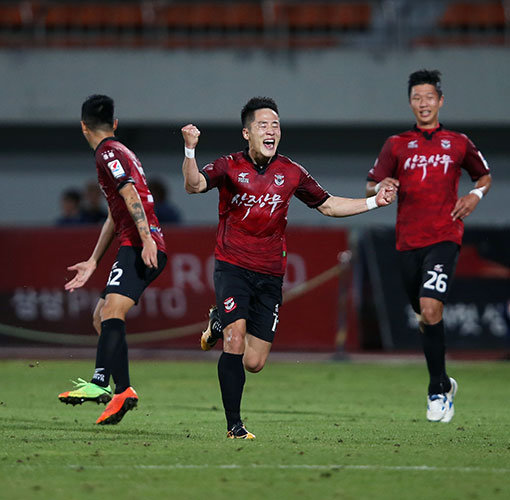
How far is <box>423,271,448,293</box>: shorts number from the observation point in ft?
29.6

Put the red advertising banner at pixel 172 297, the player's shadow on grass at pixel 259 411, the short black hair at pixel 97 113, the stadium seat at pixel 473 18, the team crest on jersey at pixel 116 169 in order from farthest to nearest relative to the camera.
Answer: the stadium seat at pixel 473 18, the red advertising banner at pixel 172 297, the player's shadow on grass at pixel 259 411, the short black hair at pixel 97 113, the team crest on jersey at pixel 116 169

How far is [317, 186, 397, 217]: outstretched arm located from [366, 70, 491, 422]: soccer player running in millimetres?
620

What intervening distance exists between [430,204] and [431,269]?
556 millimetres

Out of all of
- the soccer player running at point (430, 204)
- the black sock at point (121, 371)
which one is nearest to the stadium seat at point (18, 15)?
the soccer player running at point (430, 204)

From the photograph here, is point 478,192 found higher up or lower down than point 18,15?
lower down

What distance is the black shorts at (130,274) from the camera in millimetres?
8148

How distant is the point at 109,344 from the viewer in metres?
8.05

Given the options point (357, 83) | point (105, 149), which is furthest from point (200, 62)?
point (105, 149)

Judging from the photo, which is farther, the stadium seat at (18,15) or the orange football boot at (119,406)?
the stadium seat at (18,15)

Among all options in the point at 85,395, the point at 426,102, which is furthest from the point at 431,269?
the point at 85,395

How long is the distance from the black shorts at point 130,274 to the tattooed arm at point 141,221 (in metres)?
0.25

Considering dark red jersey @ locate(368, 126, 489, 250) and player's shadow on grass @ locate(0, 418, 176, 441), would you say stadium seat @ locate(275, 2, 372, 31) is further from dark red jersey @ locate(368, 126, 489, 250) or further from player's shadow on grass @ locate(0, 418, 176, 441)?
player's shadow on grass @ locate(0, 418, 176, 441)

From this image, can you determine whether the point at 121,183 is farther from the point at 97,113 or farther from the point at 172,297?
the point at 172,297

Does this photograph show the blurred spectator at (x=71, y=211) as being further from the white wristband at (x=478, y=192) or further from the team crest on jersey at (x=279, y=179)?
the team crest on jersey at (x=279, y=179)
